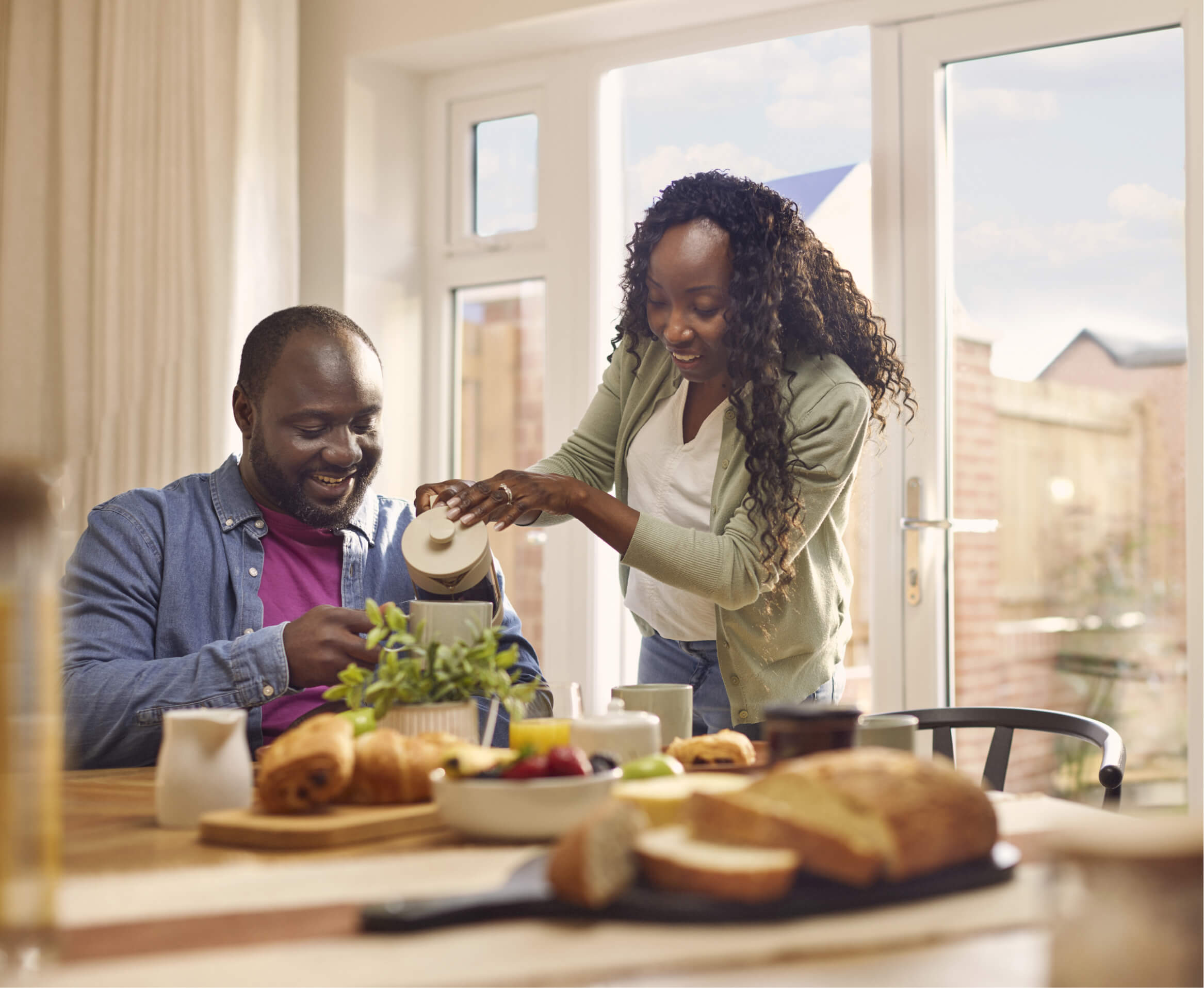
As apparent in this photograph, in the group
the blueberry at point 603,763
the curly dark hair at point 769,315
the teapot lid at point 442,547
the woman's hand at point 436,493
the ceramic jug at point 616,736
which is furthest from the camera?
the curly dark hair at point 769,315

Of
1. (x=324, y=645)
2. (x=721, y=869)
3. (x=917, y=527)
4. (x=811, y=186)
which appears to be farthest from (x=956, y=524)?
(x=721, y=869)

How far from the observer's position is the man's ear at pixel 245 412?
6.98ft

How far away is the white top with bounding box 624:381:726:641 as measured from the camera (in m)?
2.15

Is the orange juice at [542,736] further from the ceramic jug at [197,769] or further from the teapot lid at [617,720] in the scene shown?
the ceramic jug at [197,769]

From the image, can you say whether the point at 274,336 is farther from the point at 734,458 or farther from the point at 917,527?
the point at 917,527

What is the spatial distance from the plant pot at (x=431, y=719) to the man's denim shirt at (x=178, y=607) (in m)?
0.37

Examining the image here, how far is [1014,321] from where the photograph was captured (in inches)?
112

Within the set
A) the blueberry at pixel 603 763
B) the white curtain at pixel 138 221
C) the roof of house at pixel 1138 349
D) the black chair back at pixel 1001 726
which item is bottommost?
the black chair back at pixel 1001 726

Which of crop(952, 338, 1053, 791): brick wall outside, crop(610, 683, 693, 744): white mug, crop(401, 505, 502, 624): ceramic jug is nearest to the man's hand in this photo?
crop(401, 505, 502, 624): ceramic jug

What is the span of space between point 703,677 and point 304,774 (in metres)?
1.12

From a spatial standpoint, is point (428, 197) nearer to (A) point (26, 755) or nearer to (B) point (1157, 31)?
(B) point (1157, 31)

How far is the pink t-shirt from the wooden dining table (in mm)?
967

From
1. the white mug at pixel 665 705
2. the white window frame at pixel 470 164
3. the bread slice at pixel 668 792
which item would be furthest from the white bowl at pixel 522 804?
the white window frame at pixel 470 164

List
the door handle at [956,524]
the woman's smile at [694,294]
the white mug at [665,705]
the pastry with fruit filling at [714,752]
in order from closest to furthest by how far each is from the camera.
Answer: the pastry with fruit filling at [714,752]
the white mug at [665,705]
the woman's smile at [694,294]
the door handle at [956,524]
